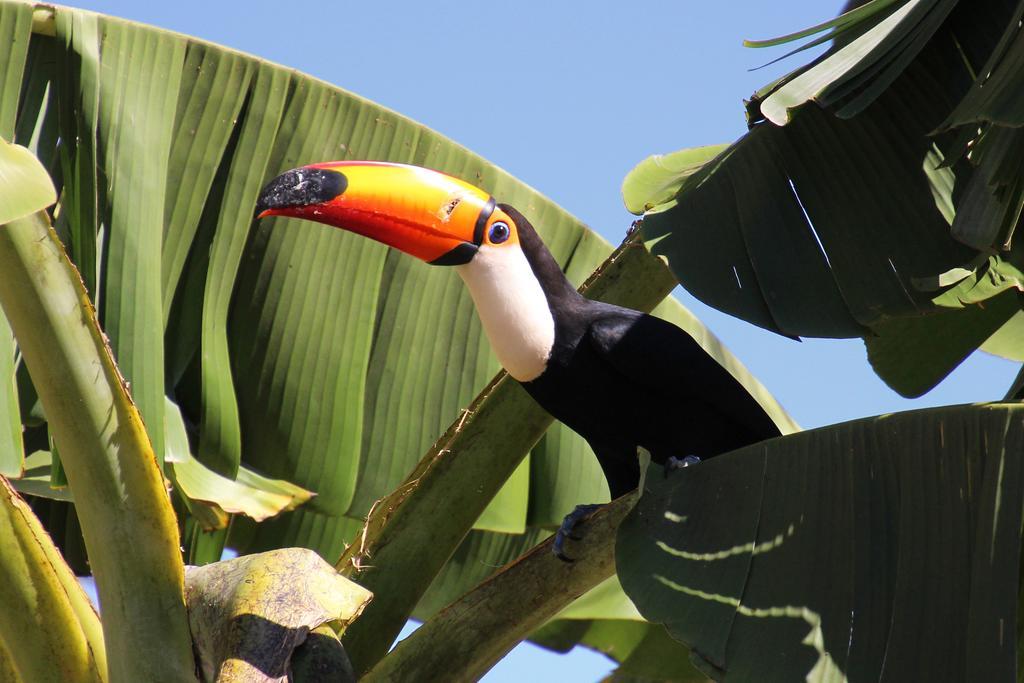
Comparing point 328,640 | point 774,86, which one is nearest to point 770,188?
point 774,86

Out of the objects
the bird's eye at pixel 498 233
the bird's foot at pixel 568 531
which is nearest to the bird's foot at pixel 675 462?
the bird's foot at pixel 568 531

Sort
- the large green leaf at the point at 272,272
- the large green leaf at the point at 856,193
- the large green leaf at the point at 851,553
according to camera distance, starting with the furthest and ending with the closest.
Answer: the large green leaf at the point at 272,272, the large green leaf at the point at 856,193, the large green leaf at the point at 851,553

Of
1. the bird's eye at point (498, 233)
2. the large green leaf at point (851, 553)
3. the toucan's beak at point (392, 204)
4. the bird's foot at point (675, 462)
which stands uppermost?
the toucan's beak at point (392, 204)

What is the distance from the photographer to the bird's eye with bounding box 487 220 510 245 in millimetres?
2451

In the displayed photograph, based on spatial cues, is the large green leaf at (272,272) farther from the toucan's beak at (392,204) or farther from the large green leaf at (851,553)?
the large green leaf at (851,553)

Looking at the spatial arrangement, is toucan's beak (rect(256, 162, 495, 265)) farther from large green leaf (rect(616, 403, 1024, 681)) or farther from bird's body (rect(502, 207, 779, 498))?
large green leaf (rect(616, 403, 1024, 681))

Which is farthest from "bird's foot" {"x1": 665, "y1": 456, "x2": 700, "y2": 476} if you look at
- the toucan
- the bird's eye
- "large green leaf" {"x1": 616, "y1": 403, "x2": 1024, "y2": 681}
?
the bird's eye

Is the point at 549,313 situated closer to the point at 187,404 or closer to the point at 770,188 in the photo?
the point at 770,188

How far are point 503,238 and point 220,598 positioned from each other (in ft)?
2.91

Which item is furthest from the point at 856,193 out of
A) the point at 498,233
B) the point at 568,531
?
the point at 568,531

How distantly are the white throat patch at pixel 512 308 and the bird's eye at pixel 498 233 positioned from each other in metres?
0.02

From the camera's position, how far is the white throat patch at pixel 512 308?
7.68 ft

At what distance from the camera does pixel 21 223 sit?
1981mm

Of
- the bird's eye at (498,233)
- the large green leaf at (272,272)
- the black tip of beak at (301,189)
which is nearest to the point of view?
the black tip of beak at (301,189)
